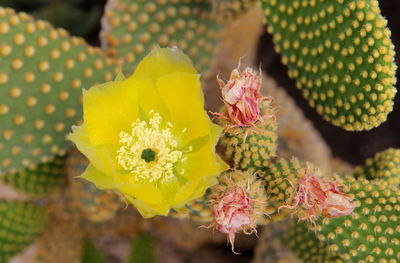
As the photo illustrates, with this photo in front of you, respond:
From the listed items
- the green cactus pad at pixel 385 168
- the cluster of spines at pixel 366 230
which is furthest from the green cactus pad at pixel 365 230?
the green cactus pad at pixel 385 168

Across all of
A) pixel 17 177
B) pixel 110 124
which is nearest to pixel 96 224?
pixel 17 177

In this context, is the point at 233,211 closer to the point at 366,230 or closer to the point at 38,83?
the point at 366,230

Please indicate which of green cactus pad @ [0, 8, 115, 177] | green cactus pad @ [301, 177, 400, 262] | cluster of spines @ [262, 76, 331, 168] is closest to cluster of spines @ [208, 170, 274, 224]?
green cactus pad @ [301, 177, 400, 262]

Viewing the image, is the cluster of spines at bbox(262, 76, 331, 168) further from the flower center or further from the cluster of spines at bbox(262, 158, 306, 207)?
the flower center

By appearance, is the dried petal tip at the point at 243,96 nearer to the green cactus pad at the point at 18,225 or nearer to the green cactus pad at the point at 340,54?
the green cactus pad at the point at 340,54

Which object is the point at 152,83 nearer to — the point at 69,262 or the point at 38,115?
the point at 38,115

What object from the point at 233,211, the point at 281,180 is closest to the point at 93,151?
the point at 233,211
